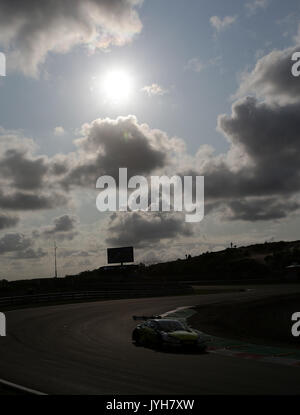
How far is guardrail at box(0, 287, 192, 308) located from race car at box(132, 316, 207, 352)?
959 inches

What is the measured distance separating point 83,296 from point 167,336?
3276cm

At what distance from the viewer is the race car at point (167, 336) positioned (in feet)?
58.5

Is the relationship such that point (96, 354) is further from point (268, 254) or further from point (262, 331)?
point (268, 254)

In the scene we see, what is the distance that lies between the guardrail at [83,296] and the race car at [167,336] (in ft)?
79.9

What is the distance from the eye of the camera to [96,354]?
16422 millimetres

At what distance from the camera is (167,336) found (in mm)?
18172

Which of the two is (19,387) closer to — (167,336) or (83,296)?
(167,336)

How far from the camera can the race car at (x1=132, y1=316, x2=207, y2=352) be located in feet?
58.5

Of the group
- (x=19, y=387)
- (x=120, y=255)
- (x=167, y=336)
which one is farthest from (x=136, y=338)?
(x=120, y=255)

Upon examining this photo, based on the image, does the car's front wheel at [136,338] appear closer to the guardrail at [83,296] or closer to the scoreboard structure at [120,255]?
the guardrail at [83,296]

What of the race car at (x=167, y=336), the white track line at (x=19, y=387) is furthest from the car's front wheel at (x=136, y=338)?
the white track line at (x=19, y=387)
